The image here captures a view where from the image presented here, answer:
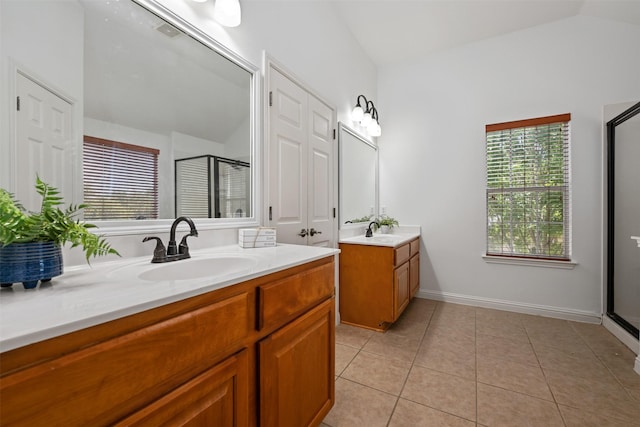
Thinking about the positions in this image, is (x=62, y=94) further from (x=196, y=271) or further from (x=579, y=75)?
(x=579, y=75)

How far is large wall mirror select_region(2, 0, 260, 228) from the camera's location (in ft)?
3.06

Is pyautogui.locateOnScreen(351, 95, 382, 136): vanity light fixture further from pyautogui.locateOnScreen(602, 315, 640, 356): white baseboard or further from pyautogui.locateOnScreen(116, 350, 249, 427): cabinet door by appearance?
pyautogui.locateOnScreen(602, 315, 640, 356): white baseboard

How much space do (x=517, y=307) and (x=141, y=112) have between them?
361 cm

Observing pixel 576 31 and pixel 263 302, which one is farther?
pixel 576 31

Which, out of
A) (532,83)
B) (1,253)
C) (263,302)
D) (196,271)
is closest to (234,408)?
(263,302)

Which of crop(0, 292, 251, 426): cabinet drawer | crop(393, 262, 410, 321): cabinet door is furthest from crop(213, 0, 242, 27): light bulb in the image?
crop(393, 262, 410, 321): cabinet door

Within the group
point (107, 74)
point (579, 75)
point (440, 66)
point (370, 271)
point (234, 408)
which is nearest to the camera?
point (234, 408)

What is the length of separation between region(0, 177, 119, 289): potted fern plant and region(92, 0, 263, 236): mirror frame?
1.10ft

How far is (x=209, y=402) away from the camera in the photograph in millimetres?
751

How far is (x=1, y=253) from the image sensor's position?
0.65 meters

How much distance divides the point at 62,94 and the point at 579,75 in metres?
3.92

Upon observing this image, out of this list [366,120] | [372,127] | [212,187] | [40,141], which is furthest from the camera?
[372,127]

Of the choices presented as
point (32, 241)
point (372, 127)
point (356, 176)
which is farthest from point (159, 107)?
point (372, 127)

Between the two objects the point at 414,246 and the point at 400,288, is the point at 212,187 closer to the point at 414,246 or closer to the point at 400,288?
the point at 400,288
